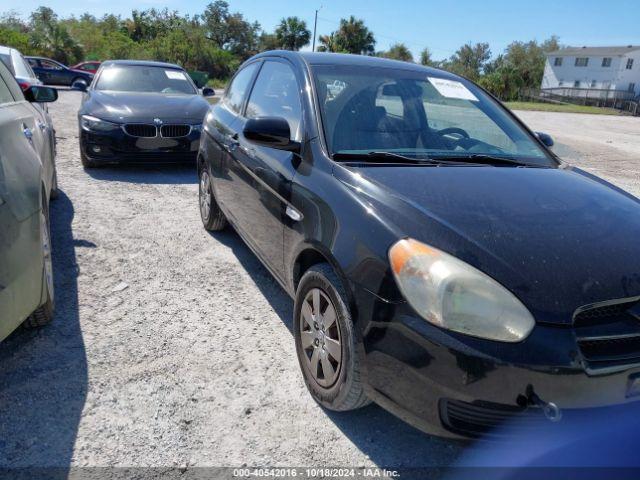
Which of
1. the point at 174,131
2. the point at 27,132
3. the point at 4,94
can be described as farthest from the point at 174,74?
the point at 27,132

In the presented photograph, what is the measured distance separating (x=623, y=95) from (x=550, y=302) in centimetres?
6814

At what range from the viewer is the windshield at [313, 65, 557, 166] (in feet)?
9.30

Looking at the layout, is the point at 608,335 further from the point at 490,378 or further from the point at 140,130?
the point at 140,130

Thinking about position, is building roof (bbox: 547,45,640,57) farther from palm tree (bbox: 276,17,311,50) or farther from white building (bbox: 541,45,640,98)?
palm tree (bbox: 276,17,311,50)

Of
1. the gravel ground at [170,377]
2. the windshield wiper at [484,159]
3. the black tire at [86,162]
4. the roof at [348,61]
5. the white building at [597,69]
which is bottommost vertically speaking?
the gravel ground at [170,377]

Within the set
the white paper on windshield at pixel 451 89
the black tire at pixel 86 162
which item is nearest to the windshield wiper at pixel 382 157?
the white paper on windshield at pixel 451 89

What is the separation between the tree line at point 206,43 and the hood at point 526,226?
23105mm

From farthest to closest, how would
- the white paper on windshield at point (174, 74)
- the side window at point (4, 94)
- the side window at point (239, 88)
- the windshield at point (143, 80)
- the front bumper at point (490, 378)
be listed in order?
the white paper on windshield at point (174, 74)
the windshield at point (143, 80)
the side window at point (239, 88)
the side window at point (4, 94)
the front bumper at point (490, 378)

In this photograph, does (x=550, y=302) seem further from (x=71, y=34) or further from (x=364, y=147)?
(x=71, y=34)

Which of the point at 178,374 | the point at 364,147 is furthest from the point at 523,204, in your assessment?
the point at 178,374

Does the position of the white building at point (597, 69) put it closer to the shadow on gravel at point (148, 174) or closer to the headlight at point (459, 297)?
the shadow on gravel at point (148, 174)

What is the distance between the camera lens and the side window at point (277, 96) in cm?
302

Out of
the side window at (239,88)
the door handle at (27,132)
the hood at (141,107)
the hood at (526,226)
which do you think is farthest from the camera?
the hood at (141,107)

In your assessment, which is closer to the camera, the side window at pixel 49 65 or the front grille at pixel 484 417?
the front grille at pixel 484 417
